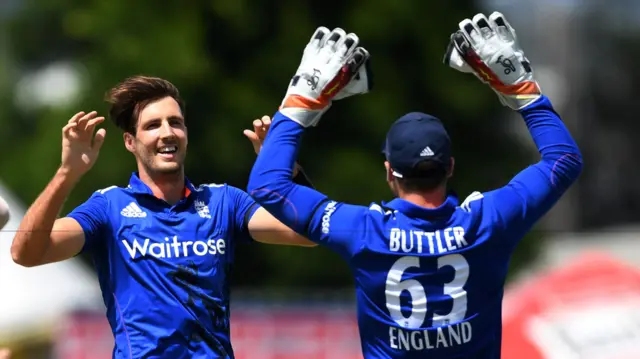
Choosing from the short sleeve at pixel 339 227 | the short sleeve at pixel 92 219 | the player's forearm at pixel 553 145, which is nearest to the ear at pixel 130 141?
the short sleeve at pixel 92 219

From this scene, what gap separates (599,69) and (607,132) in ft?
7.06

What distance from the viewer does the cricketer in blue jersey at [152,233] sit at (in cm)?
454

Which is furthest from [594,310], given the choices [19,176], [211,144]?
[19,176]

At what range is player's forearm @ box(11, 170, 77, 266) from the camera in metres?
4.49

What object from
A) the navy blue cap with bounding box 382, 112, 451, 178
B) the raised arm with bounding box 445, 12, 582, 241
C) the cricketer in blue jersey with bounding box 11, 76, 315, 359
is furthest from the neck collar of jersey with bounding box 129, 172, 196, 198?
the raised arm with bounding box 445, 12, 582, 241

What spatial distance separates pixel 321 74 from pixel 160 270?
3.60ft

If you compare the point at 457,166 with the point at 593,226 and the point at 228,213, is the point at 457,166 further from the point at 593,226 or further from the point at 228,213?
the point at 593,226

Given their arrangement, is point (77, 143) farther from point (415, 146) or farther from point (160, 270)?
point (415, 146)

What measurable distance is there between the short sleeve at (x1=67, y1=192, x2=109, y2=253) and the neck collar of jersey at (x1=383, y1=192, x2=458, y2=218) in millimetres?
1251

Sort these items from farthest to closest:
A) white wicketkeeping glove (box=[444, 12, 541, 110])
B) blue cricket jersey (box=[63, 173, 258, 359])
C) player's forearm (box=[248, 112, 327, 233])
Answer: blue cricket jersey (box=[63, 173, 258, 359]), white wicketkeeping glove (box=[444, 12, 541, 110]), player's forearm (box=[248, 112, 327, 233])

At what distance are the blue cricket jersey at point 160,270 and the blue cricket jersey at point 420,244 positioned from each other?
74 cm

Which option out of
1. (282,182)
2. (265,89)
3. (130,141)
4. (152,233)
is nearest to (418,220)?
(282,182)

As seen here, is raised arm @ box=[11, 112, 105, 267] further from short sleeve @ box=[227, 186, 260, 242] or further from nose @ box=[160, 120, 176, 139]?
short sleeve @ box=[227, 186, 260, 242]

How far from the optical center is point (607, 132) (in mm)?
31812
